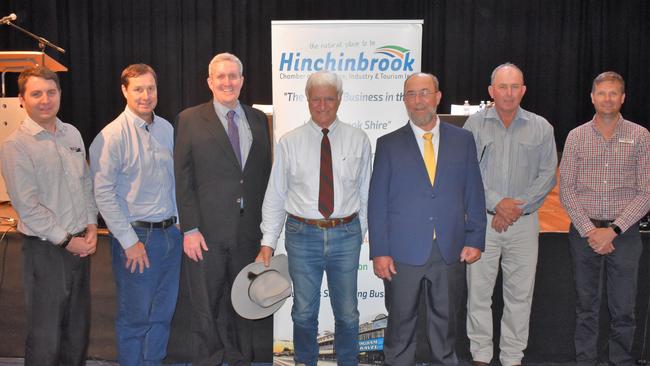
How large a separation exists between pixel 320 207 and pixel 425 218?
1.82ft

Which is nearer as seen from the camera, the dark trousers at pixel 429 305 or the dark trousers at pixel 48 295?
the dark trousers at pixel 48 295

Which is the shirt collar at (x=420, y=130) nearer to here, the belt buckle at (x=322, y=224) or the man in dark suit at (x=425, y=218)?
the man in dark suit at (x=425, y=218)

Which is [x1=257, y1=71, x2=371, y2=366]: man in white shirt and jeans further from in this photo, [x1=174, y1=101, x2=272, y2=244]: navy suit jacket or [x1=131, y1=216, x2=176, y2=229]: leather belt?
[x1=131, y1=216, x2=176, y2=229]: leather belt

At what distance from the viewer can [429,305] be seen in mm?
2953

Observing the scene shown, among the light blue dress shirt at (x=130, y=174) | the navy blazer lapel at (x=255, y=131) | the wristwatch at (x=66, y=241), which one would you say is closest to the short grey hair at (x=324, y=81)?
the navy blazer lapel at (x=255, y=131)

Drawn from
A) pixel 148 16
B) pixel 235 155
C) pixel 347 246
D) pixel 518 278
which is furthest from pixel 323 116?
pixel 148 16

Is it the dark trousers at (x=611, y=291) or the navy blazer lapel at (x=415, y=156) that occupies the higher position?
the navy blazer lapel at (x=415, y=156)

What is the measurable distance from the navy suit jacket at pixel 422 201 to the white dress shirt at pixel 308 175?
0.15 meters

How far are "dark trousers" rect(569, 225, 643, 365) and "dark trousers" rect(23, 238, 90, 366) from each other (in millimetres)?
2821

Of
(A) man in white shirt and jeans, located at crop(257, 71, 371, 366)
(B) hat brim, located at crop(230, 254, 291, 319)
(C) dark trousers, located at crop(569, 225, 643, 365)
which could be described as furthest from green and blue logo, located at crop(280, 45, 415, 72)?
(C) dark trousers, located at crop(569, 225, 643, 365)

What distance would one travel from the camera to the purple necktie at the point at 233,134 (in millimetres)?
2996

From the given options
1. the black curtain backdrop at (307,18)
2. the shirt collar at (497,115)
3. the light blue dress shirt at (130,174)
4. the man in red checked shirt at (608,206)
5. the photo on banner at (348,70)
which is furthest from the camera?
the black curtain backdrop at (307,18)

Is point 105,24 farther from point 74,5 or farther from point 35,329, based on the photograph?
point 35,329

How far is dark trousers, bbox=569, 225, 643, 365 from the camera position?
3.21 meters
